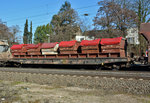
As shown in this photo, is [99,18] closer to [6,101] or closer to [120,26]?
[120,26]

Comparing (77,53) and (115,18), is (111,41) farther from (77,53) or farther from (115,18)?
(115,18)

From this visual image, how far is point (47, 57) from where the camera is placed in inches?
611

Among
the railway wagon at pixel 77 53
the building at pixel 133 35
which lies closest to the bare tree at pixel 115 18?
the building at pixel 133 35

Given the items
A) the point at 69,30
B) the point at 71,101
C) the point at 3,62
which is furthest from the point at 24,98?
the point at 69,30

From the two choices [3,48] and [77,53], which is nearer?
[77,53]

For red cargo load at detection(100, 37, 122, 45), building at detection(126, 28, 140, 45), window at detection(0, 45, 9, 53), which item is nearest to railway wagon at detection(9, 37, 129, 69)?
red cargo load at detection(100, 37, 122, 45)

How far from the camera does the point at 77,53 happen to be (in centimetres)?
1394

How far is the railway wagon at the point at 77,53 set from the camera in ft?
40.5

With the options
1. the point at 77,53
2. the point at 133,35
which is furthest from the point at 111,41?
the point at 133,35

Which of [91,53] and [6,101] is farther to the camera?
[91,53]

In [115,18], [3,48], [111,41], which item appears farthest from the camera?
[115,18]

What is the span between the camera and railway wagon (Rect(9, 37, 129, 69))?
12.3 meters

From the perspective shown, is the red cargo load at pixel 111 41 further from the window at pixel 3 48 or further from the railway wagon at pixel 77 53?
the window at pixel 3 48

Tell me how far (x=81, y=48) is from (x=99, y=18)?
678 inches
